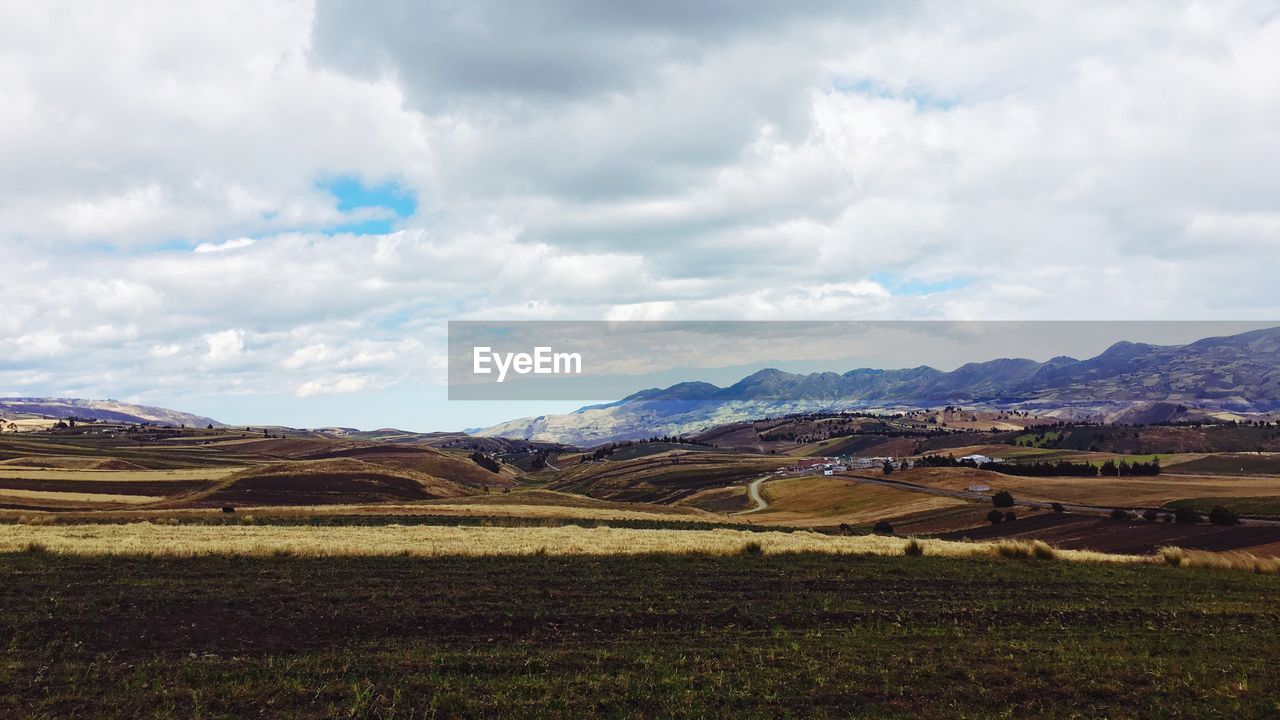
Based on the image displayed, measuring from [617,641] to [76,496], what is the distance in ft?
340

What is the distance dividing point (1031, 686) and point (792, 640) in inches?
236

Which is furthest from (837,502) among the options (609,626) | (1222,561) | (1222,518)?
(609,626)

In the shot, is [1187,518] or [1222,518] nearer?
[1222,518]

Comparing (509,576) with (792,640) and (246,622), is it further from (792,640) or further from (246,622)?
(792,640)

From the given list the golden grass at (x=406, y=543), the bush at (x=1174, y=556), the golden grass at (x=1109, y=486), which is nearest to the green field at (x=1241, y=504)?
the golden grass at (x=1109, y=486)

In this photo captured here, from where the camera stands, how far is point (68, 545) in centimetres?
3441

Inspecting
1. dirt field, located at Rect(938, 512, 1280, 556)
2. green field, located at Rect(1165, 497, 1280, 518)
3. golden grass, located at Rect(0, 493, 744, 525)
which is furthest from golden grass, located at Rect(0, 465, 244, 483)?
green field, located at Rect(1165, 497, 1280, 518)

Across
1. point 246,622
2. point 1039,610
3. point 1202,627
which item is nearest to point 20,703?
point 246,622

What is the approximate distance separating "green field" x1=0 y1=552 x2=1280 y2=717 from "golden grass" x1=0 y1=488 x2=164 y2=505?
74.3 metres

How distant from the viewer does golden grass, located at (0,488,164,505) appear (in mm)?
90625

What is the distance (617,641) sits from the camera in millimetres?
20359

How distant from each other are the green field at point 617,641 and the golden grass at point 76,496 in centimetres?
7430

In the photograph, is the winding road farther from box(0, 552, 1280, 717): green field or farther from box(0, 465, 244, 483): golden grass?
box(0, 552, 1280, 717): green field

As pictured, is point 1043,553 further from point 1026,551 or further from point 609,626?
point 609,626
